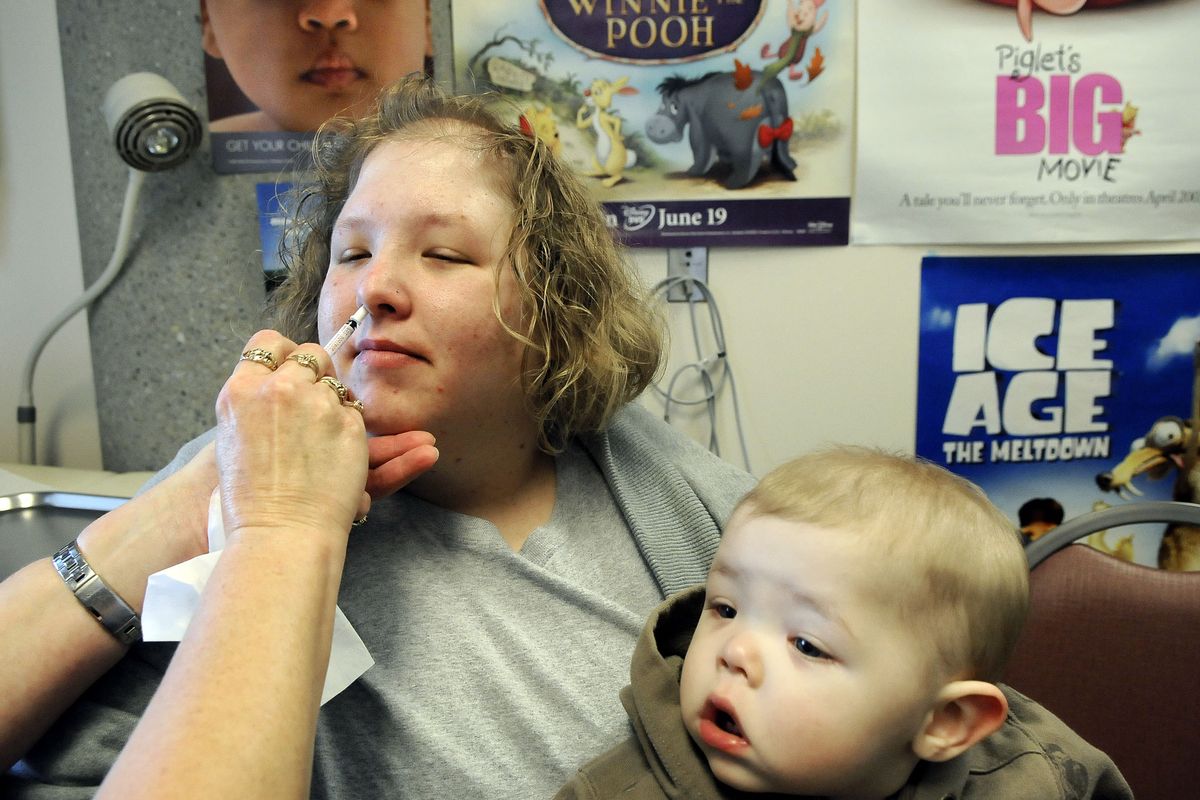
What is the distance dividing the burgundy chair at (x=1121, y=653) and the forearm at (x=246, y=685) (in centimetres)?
102

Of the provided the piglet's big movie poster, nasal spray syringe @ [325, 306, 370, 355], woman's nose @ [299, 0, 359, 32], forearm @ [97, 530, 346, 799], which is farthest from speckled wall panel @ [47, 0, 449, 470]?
the piglet's big movie poster

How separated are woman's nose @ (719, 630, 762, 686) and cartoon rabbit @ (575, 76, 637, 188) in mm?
1173

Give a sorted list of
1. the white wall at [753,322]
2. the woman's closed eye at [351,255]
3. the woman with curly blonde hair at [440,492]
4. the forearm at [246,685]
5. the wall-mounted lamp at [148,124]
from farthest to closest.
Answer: the white wall at [753,322] < the wall-mounted lamp at [148,124] < the woman's closed eye at [351,255] < the woman with curly blonde hair at [440,492] < the forearm at [246,685]

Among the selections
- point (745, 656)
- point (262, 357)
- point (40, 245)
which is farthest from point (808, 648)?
point (40, 245)

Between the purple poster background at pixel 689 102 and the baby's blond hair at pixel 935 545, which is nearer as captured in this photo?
the baby's blond hair at pixel 935 545

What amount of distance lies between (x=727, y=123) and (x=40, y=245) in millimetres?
1381

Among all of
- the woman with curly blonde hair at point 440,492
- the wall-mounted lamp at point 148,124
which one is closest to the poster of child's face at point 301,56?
the wall-mounted lamp at point 148,124

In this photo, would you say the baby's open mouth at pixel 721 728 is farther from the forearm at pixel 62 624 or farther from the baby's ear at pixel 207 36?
the baby's ear at pixel 207 36

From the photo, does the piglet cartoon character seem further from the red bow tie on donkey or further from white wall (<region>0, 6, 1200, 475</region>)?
white wall (<region>0, 6, 1200, 475</region>)

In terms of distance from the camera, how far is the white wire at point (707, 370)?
5.82 ft

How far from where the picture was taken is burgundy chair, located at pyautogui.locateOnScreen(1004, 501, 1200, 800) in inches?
47.3

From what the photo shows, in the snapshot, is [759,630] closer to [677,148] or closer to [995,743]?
[995,743]

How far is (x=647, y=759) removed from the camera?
0.83 m

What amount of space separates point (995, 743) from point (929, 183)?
116 cm
